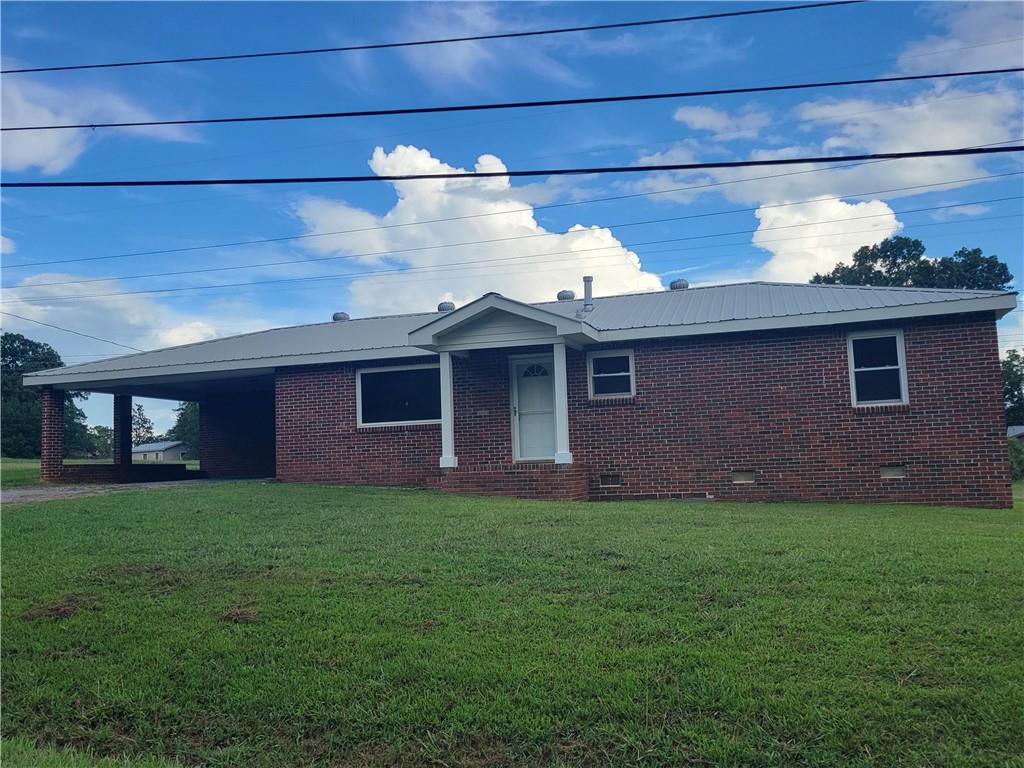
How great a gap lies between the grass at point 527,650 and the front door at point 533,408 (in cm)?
718

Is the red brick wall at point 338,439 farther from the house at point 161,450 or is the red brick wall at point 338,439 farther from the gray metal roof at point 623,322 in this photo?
the house at point 161,450

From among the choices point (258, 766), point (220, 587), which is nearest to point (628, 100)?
point (220, 587)

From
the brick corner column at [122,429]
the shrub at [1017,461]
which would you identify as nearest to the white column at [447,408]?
the brick corner column at [122,429]

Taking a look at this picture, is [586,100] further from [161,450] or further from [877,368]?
[161,450]

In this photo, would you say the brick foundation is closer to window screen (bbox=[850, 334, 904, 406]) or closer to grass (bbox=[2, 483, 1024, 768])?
window screen (bbox=[850, 334, 904, 406])

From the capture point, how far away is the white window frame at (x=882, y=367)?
13.5 meters

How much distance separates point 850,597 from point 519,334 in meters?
9.50

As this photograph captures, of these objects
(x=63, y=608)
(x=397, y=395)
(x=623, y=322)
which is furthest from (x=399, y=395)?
(x=63, y=608)

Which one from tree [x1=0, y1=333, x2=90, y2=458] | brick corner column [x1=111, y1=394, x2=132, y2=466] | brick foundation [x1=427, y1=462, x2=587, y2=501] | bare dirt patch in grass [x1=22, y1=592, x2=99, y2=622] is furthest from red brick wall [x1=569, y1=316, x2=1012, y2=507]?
tree [x1=0, y1=333, x2=90, y2=458]

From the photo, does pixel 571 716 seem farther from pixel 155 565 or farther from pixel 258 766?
pixel 155 565

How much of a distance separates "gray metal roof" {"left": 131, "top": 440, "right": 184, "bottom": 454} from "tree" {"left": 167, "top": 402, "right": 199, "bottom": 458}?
128 cm

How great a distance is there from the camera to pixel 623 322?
1551cm

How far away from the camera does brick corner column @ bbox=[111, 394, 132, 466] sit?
22.0 metres

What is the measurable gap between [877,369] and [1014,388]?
137 ft
